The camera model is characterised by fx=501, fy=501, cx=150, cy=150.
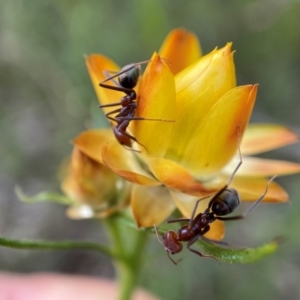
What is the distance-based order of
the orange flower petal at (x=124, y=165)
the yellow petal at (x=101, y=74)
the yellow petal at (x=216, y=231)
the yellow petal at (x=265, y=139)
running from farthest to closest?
the yellow petal at (x=265, y=139) < the yellow petal at (x=101, y=74) < the yellow petal at (x=216, y=231) < the orange flower petal at (x=124, y=165)

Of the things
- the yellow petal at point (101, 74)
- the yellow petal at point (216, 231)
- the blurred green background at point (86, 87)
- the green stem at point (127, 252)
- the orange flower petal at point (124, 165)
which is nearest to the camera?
the orange flower petal at point (124, 165)

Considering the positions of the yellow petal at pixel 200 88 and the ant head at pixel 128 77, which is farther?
the ant head at pixel 128 77

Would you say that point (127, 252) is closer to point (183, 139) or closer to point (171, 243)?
point (171, 243)

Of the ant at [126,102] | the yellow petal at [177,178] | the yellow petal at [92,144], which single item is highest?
the ant at [126,102]

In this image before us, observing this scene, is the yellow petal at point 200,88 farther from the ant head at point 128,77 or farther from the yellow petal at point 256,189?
the yellow petal at point 256,189

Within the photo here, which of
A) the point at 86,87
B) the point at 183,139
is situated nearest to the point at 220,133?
the point at 183,139

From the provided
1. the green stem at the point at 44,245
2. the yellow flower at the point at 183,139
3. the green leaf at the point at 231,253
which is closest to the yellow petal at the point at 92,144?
the yellow flower at the point at 183,139

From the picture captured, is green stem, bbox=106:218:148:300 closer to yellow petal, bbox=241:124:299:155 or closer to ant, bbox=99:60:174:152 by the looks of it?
ant, bbox=99:60:174:152

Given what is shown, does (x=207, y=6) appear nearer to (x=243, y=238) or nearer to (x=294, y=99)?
(x=294, y=99)
